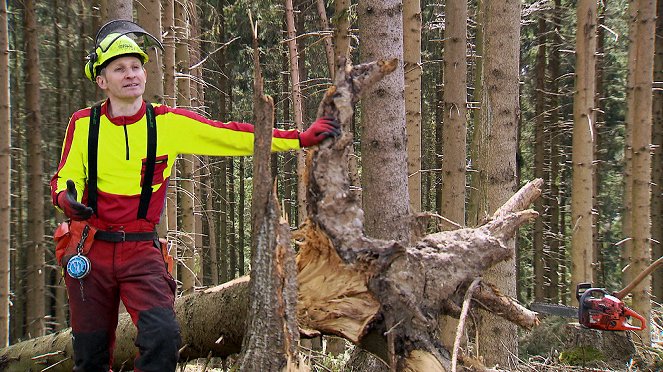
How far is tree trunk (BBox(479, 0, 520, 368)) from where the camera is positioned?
5.16 meters

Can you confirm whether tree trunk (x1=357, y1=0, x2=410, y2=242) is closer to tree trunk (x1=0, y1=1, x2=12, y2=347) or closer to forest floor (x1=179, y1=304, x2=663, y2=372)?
forest floor (x1=179, y1=304, x2=663, y2=372)

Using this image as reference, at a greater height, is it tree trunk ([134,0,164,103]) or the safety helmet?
tree trunk ([134,0,164,103])

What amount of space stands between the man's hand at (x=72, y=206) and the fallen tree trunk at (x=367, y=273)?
3.34 feet

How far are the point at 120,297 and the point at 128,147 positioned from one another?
0.84 m

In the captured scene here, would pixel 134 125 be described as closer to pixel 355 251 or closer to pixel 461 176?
pixel 355 251

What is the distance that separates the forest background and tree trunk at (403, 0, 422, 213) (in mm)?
25

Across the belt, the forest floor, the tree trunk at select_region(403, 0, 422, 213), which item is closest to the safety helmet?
the belt

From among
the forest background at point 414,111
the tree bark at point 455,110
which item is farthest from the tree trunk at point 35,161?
the tree bark at point 455,110

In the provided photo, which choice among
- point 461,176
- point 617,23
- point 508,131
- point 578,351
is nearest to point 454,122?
point 461,176

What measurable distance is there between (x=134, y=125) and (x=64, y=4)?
41.8 feet

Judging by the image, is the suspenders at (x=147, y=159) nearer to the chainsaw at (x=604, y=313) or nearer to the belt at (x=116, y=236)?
the belt at (x=116, y=236)

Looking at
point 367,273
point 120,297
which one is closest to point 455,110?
point 367,273

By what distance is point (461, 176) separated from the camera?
9.81 m

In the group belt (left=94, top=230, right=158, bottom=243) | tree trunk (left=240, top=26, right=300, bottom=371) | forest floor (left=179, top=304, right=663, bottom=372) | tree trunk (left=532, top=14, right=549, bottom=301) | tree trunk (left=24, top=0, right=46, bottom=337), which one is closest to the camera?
tree trunk (left=240, top=26, right=300, bottom=371)
